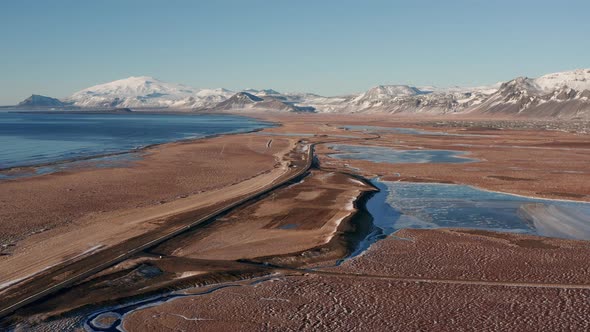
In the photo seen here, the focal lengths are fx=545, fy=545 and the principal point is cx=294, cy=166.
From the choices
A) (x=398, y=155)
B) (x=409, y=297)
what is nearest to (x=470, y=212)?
(x=409, y=297)

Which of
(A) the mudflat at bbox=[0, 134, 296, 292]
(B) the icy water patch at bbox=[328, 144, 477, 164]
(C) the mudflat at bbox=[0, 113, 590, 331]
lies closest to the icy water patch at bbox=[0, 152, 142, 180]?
A: (A) the mudflat at bbox=[0, 134, 296, 292]

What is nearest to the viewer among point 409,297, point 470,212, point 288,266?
point 409,297

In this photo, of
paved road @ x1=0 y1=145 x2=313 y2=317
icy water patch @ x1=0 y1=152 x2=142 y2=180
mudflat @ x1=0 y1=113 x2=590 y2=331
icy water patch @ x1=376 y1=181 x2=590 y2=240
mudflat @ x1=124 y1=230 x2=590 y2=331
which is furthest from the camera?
icy water patch @ x1=0 y1=152 x2=142 y2=180

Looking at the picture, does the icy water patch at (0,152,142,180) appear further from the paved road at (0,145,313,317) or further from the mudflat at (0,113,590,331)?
the paved road at (0,145,313,317)

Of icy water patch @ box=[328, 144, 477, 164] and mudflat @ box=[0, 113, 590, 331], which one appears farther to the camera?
icy water patch @ box=[328, 144, 477, 164]

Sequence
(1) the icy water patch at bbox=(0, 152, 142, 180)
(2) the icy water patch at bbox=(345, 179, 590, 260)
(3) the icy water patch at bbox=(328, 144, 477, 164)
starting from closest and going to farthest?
(2) the icy water patch at bbox=(345, 179, 590, 260), (1) the icy water patch at bbox=(0, 152, 142, 180), (3) the icy water patch at bbox=(328, 144, 477, 164)

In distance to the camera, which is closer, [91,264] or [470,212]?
[91,264]

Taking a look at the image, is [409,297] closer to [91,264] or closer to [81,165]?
[91,264]

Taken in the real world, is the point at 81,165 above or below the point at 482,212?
above

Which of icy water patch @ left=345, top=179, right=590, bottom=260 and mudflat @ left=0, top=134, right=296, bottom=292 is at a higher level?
mudflat @ left=0, top=134, right=296, bottom=292

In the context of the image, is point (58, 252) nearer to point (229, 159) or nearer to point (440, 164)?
point (229, 159)
